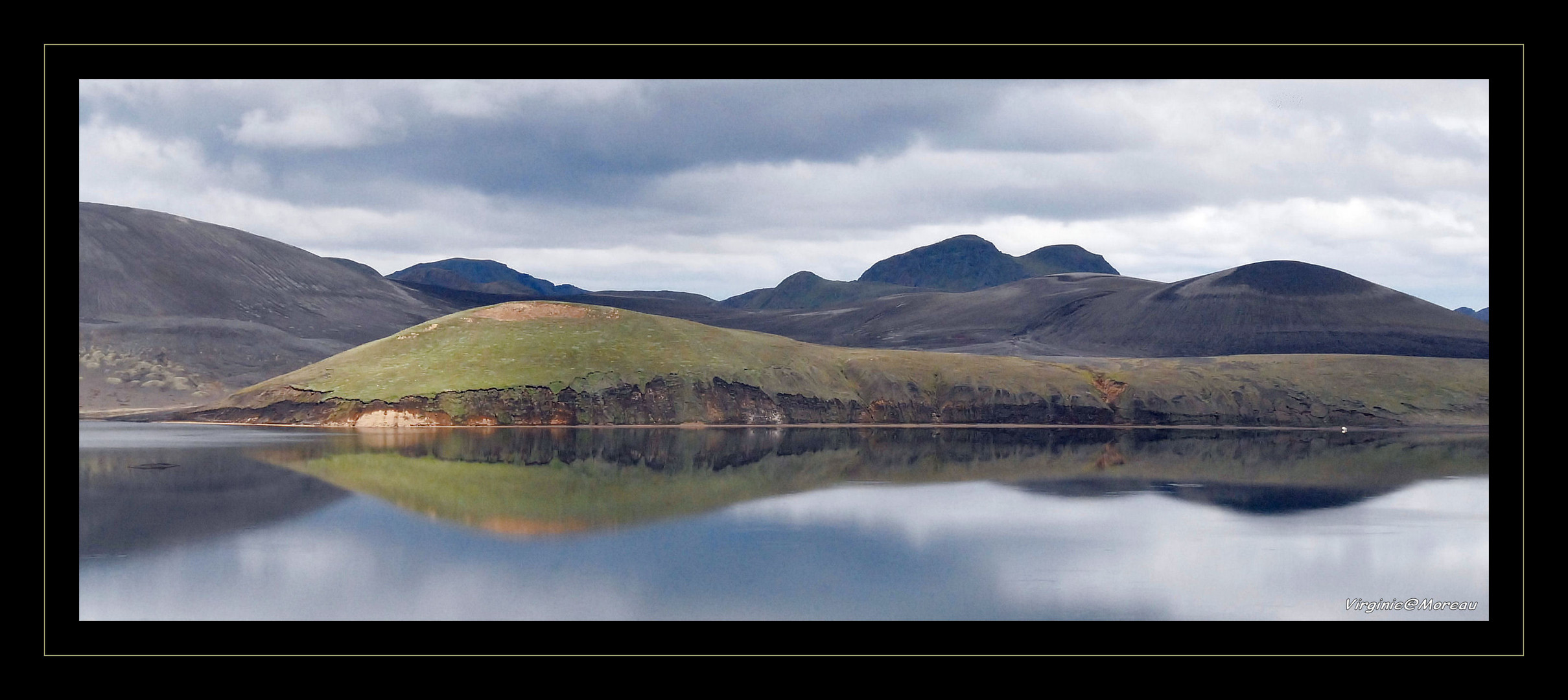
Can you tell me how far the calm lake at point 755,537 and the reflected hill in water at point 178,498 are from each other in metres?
0.18

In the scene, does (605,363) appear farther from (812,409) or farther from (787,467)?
(787,467)

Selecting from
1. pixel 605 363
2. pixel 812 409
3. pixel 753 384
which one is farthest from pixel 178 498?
pixel 812 409

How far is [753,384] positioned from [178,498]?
69.8 metres

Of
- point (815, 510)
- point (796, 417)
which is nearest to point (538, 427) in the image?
point (796, 417)

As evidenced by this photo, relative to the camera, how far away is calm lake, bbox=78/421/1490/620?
25672 millimetres

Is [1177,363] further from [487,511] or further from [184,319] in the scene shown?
[184,319]

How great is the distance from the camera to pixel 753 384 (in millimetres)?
107938

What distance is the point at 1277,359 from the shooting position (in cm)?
13225

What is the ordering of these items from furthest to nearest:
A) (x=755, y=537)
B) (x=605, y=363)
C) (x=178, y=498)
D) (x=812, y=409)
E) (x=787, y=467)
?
(x=605, y=363)
(x=812, y=409)
(x=787, y=467)
(x=178, y=498)
(x=755, y=537)

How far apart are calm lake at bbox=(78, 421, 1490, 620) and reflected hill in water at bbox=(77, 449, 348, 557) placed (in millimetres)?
180

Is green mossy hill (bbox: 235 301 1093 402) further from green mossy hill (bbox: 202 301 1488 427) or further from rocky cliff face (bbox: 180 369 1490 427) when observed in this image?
rocky cliff face (bbox: 180 369 1490 427)

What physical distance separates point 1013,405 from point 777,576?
280 ft

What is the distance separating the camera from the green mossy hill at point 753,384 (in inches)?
3853

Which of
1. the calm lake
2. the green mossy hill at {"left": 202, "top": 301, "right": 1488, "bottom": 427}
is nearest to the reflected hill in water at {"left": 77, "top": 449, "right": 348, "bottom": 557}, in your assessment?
the calm lake
